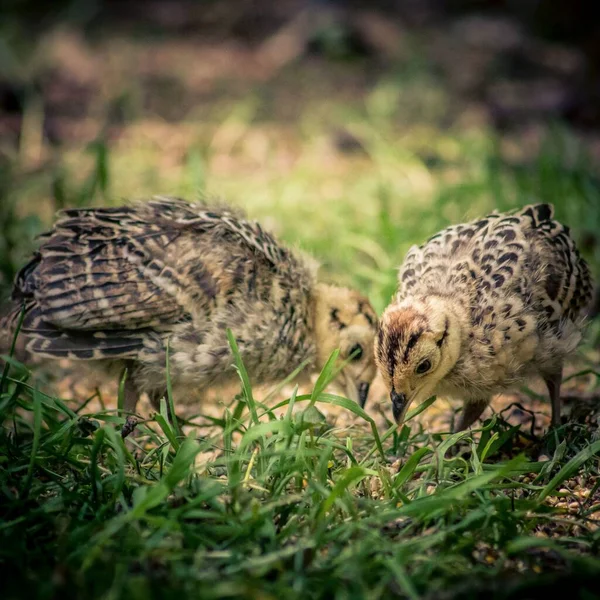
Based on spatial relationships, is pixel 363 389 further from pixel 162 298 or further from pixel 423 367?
pixel 162 298

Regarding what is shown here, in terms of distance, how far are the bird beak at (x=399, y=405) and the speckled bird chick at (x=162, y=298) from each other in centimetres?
35

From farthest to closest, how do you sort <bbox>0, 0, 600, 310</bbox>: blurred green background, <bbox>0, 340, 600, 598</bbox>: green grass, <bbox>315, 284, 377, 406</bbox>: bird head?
<bbox>0, 0, 600, 310</bbox>: blurred green background
<bbox>315, 284, 377, 406</bbox>: bird head
<bbox>0, 340, 600, 598</bbox>: green grass

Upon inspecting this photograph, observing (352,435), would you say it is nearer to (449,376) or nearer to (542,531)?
(449,376)

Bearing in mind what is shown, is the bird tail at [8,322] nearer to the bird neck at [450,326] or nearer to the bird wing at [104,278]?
the bird wing at [104,278]

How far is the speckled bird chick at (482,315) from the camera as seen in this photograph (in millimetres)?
3037

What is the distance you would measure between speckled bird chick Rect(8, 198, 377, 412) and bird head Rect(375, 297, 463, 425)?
1.15 ft

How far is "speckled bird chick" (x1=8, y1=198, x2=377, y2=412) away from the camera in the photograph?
11.0ft

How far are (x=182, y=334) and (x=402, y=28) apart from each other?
24.2 feet

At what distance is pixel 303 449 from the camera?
106 inches

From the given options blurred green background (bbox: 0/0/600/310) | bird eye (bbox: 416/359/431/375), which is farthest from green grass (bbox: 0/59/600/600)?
blurred green background (bbox: 0/0/600/310)

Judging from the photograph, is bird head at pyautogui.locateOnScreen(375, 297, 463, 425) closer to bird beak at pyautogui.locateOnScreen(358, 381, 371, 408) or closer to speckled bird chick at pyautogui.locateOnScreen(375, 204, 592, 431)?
speckled bird chick at pyautogui.locateOnScreen(375, 204, 592, 431)

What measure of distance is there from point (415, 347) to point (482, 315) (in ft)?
1.16

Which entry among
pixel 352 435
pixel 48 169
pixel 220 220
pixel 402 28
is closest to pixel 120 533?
pixel 352 435

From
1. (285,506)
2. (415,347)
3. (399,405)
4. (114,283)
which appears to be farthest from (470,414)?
(114,283)
